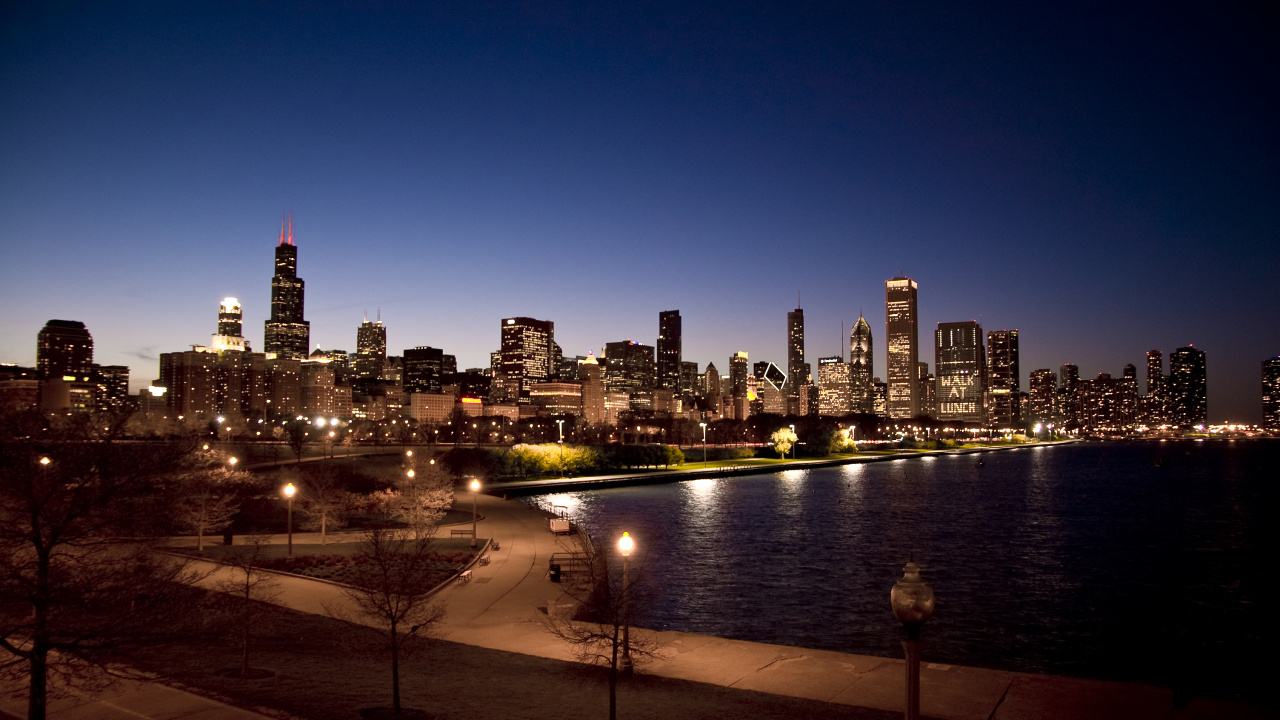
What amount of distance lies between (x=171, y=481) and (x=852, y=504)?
74190 mm

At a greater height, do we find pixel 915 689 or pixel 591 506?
pixel 915 689

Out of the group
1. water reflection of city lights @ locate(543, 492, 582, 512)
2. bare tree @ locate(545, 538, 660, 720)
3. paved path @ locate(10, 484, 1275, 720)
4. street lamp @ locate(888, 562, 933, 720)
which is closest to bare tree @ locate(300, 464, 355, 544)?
paved path @ locate(10, 484, 1275, 720)

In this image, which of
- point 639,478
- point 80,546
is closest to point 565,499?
point 639,478

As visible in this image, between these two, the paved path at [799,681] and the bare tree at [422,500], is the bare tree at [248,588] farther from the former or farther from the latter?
the bare tree at [422,500]

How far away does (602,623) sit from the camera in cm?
1633

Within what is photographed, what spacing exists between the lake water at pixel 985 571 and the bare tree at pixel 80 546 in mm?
17678

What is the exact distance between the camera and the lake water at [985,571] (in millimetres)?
27312

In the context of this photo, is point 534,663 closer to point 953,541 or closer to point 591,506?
point 953,541

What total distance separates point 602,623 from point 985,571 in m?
33.5

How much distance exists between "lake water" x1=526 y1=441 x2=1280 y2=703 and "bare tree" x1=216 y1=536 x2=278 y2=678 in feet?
43.8

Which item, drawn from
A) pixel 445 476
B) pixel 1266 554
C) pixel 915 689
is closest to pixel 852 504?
pixel 1266 554

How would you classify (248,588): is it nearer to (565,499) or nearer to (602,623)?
(602,623)

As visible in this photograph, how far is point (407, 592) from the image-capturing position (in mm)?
15633

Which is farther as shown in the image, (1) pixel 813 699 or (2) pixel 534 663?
(2) pixel 534 663
